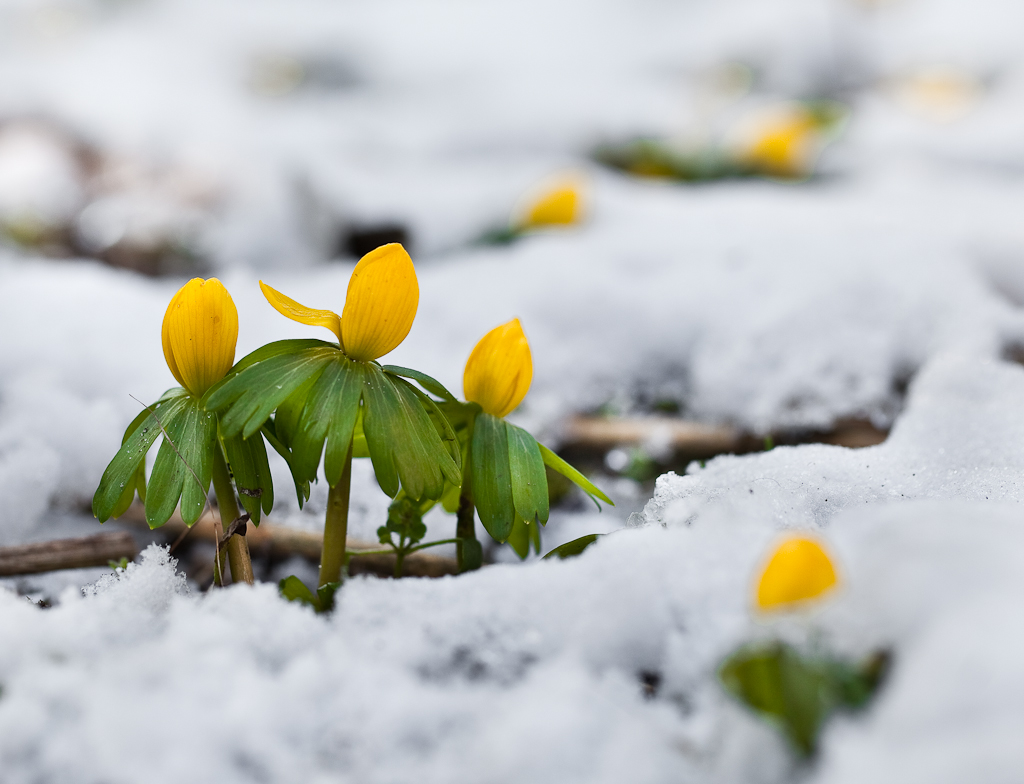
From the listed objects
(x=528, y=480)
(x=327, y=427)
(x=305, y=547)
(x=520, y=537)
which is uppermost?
(x=327, y=427)

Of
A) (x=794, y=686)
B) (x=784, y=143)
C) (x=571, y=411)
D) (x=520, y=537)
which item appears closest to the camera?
(x=794, y=686)

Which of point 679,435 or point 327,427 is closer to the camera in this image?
point 327,427

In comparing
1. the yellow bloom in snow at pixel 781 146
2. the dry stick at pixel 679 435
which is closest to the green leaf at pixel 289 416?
the dry stick at pixel 679 435

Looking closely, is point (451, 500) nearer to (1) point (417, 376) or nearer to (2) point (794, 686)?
(1) point (417, 376)

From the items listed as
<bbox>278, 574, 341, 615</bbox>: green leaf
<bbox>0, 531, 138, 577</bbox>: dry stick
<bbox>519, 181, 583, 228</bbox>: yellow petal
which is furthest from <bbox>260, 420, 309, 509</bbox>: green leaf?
<bbox>519, 181, 583, 228</bbox>: yellow petal

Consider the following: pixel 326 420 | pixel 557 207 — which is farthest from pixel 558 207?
pixel 326 420

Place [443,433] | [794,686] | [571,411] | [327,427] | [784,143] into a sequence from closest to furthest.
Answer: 1. [794,686]
2. [327,427]
3. [443,433]
4. [571,411]
5. [784,143]

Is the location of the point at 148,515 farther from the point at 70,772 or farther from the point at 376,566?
the point at 376,566
